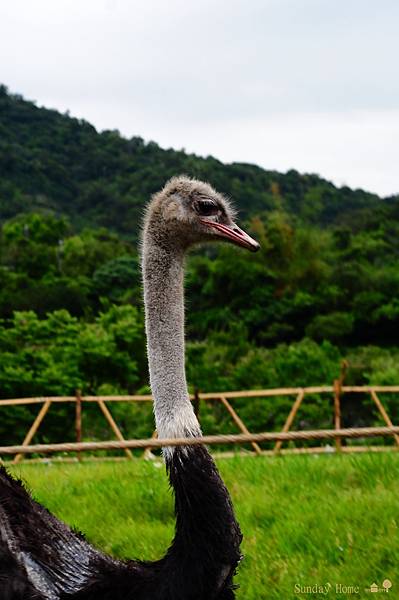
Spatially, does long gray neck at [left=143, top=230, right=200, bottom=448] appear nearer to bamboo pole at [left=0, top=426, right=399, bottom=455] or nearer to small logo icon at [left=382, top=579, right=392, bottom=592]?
bamboo pole at [left=0, top=426, right=399, bottom=455]

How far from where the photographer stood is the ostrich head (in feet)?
12.0

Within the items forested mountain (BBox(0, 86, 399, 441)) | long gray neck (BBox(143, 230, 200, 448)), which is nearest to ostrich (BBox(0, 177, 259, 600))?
long gray neck (BBox(143, 230, 200, 448))

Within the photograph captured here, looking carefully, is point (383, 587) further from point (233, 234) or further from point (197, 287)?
point (197, 287)

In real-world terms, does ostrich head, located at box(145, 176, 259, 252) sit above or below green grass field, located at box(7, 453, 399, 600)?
above

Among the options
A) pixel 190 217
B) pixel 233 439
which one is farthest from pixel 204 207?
pixel 233 439

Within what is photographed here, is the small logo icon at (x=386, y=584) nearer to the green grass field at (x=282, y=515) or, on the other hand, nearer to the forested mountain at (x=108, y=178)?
the green grass field at (x=282, y=515)

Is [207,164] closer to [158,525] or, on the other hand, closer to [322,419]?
[322,419]

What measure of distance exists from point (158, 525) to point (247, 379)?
19.5 metres

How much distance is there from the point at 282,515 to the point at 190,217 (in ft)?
6.79

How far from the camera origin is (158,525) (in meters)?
5.18

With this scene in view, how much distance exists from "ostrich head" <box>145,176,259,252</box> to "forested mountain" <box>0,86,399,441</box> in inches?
17.7

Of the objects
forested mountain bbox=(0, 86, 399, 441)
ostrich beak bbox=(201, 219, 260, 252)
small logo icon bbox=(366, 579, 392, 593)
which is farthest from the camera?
forested mountain bbox=(0, 86, 399, 441)

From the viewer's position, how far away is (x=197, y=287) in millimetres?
36656

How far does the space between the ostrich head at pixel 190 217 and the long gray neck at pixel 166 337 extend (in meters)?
0.04
